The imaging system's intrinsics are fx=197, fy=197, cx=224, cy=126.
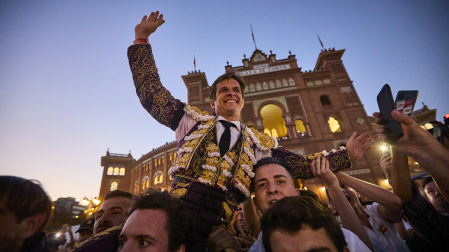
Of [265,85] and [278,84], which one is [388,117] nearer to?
[265,85]

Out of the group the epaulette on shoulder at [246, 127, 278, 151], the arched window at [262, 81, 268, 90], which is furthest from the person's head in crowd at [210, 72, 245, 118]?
the arched window at [262, 81, 268, 90]

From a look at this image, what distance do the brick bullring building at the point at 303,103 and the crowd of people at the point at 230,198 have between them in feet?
49.5

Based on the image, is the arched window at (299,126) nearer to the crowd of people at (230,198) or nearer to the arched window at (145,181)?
the crowd of people at (230,198)

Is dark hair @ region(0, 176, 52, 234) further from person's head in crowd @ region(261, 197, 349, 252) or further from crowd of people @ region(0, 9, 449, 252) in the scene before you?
person's head in crowd @ region(261, 197, 349, 252)

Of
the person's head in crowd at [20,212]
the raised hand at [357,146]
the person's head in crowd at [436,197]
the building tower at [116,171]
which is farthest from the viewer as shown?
the building tower at [116,171]

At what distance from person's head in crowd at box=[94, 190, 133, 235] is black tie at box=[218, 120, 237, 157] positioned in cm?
183

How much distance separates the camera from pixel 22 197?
60.1 inches

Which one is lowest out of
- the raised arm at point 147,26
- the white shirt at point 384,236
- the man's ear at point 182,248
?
the white shirt at point 384,236

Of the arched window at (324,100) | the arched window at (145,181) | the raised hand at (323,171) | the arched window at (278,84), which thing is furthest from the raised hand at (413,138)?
the arched window at (145,181)

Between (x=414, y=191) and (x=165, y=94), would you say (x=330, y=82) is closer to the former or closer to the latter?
(x=414, y=191)

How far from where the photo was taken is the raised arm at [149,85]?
6.78 ft

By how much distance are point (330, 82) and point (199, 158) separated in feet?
76.2

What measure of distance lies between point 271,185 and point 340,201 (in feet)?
2.56

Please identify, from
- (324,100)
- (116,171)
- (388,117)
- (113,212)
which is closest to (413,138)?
(388,117)
